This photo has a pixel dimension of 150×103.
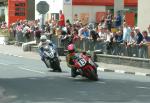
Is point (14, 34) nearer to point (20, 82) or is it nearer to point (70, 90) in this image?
point (20, 82)

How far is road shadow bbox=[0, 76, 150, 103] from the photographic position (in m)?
16.4

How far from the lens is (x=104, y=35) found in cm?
3256

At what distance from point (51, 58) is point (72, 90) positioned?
7393 mm

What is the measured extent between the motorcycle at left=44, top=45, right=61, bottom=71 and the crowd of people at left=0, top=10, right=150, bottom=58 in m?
4.18

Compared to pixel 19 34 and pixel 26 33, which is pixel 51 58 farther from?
pixel 19 34

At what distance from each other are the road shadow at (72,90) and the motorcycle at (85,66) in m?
0.25

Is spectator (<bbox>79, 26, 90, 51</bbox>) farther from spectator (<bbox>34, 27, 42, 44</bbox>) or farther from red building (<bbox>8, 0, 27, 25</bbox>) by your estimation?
red building (<bbox>8, 0, 27, 25</bbox>)

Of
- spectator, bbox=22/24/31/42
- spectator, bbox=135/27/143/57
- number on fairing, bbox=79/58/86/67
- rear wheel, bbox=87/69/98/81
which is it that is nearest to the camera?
rear wheel, bbox=87/69/98/81

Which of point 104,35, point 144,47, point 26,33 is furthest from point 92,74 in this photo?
point 26,33

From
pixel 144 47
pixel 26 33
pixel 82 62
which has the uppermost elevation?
pixel 26 33

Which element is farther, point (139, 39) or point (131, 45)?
point (131, 45)

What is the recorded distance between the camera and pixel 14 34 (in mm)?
47344

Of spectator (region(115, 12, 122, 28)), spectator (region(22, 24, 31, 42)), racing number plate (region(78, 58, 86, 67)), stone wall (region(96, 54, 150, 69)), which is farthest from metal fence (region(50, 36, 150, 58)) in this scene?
spectator (region(22, 24, 31, 42))

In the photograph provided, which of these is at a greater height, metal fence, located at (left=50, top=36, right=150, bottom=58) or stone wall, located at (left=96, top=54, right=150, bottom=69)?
metal fence, located at (left=50, top=36, right=150, bottom=58)
